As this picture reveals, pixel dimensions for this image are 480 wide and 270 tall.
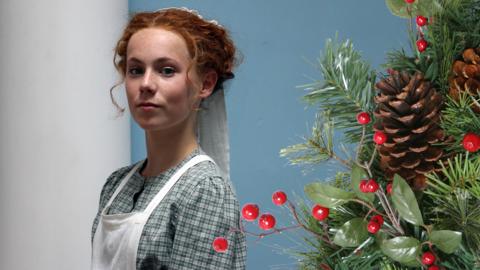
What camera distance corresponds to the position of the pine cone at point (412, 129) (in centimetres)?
48

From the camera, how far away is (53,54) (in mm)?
1371

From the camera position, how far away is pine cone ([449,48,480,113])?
47 centimetres

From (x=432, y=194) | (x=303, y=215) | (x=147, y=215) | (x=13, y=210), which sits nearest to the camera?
(x=432, y=194)

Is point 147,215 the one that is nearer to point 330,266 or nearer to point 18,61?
point 330,266

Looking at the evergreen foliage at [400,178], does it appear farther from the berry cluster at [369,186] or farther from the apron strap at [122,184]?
the apron strap at [122,184]

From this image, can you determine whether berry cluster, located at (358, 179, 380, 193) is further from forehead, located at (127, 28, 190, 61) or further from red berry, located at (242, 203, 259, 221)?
forehead, located at (127, 28, 190, 61)

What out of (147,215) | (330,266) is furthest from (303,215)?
(147,215)

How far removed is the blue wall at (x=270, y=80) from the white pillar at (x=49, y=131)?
0.24 metres

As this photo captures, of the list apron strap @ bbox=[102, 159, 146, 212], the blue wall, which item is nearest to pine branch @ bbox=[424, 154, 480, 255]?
apron strap @ bbox=[102, 159, 146, 212]

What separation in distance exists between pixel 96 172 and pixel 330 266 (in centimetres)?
99

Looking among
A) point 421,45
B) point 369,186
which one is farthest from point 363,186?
point 421,45

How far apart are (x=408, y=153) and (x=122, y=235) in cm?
40

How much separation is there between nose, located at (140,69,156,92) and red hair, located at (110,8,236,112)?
0.05 m

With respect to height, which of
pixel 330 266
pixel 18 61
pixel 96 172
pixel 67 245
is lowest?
pixel 67 245
